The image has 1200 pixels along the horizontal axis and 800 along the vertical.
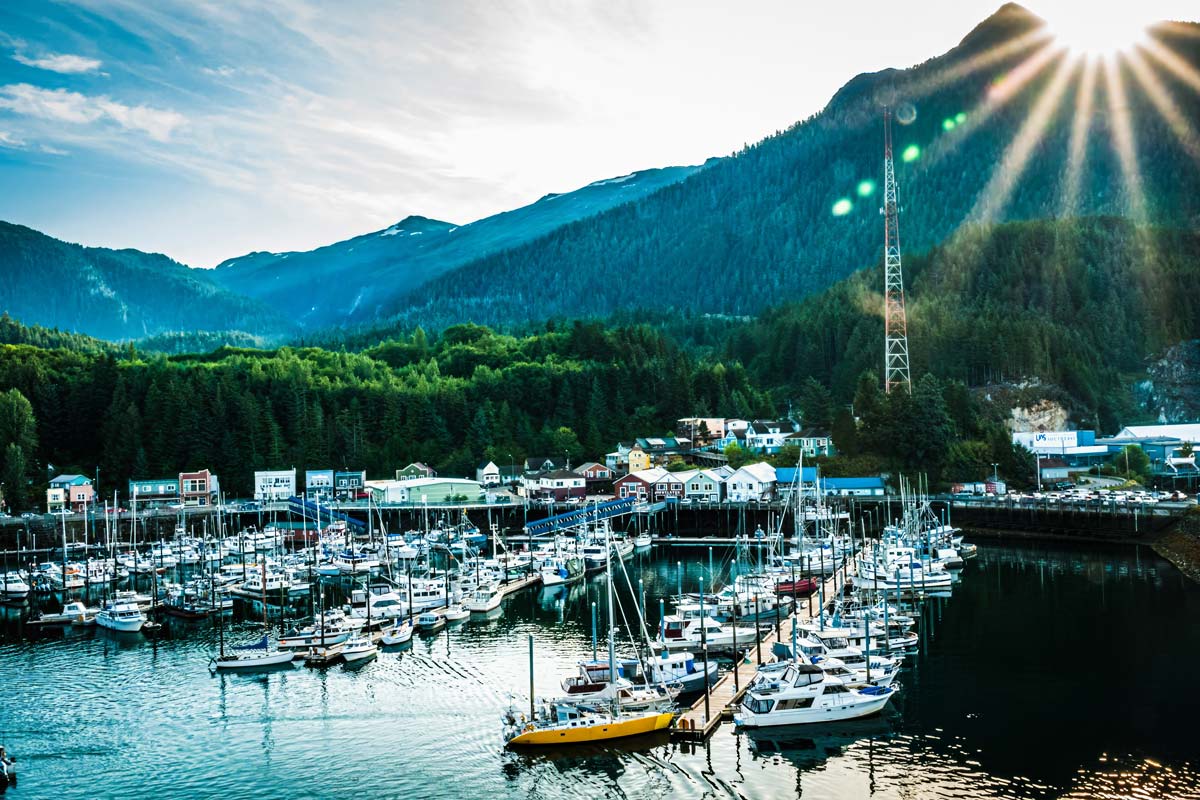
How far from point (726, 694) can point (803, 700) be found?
3.29 m

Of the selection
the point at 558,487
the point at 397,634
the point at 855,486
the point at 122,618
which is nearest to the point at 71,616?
the point at 122,618

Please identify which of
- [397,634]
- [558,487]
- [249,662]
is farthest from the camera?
[558,487]

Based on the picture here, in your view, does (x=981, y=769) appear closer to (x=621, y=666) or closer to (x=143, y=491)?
(x=621, y=666)

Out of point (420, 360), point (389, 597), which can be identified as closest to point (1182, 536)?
point (389, 597)

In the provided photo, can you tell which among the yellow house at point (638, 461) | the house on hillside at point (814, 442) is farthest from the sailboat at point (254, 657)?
the house on hillside at point (814, 442)

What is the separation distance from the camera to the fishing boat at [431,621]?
1984 inches

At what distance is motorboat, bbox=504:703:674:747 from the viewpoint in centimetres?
3203

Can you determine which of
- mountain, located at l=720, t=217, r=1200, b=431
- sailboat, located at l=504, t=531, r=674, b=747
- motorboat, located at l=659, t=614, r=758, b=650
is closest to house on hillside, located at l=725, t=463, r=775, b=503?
mountain, located at l=720, t=217, r=1200, b=431

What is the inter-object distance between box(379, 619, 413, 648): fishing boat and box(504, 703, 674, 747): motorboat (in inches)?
614

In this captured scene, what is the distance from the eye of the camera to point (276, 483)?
363 ft

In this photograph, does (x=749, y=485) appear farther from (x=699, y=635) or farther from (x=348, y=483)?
(x=699, y=635)

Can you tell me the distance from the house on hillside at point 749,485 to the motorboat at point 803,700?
57.9 meters

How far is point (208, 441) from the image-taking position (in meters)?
116

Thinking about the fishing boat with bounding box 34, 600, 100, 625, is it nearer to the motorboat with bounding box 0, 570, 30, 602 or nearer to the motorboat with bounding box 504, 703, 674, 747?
the motorboat with bounding box 0, 570, 30, 602
